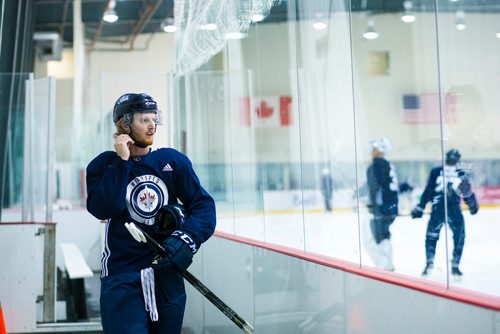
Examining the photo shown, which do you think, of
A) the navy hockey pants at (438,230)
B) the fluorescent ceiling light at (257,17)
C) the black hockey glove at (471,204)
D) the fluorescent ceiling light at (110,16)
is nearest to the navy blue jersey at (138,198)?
the fluorescent ceiling light at (257,17)

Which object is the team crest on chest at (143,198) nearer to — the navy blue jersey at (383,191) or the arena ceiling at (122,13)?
the navy blue jersey at (383,191)

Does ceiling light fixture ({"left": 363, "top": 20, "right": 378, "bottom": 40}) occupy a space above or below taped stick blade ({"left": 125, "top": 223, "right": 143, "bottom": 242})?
above

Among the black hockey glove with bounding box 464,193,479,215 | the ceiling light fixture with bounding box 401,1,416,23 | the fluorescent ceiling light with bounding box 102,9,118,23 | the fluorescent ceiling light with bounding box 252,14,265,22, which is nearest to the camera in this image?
the fluorescent ceiling light with bounding box 252,14,265,22

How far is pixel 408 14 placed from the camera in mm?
17625

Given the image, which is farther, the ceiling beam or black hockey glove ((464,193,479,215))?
the ceiling beam

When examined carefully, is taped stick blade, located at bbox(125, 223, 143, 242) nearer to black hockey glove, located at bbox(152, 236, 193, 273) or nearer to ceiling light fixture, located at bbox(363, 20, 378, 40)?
black hockey glove, located at bbox(152, 236, 193, 273)

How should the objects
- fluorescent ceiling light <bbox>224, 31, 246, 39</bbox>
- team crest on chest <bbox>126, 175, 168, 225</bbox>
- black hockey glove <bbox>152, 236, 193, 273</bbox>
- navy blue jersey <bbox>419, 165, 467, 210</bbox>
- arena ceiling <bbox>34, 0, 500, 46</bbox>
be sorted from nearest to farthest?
black hockey glove <bbox>152, 236, 193, 273</bbox> < team crest on chest <bbox>126, 175, 168, 225</bbox> < fluorescent ceiling light <bbox>224, 31, 246, 39</bbox> < navy blue jersey <bbox>419, 165, 467, 210</bbox> < arena ceiling <bbox>34, 0, 500, 46</bbox>

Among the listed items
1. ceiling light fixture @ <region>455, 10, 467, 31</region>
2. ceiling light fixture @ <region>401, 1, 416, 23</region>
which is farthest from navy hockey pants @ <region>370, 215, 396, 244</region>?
ceiling light fixture @ <region>401, 1, 416, 23</region>

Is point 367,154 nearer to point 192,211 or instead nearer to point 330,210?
point 330,210

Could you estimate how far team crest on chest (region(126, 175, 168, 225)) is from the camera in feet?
8.46

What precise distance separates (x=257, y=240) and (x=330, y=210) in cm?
790

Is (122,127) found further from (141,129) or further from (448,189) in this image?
(448,189)

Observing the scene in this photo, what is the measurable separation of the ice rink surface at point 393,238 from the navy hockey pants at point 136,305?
0.65 metres

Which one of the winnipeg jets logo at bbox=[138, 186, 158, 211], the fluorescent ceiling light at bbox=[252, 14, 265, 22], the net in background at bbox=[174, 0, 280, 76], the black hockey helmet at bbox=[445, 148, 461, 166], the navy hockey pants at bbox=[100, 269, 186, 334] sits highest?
the net in background at bbox=[174, 0, 280, 76]
